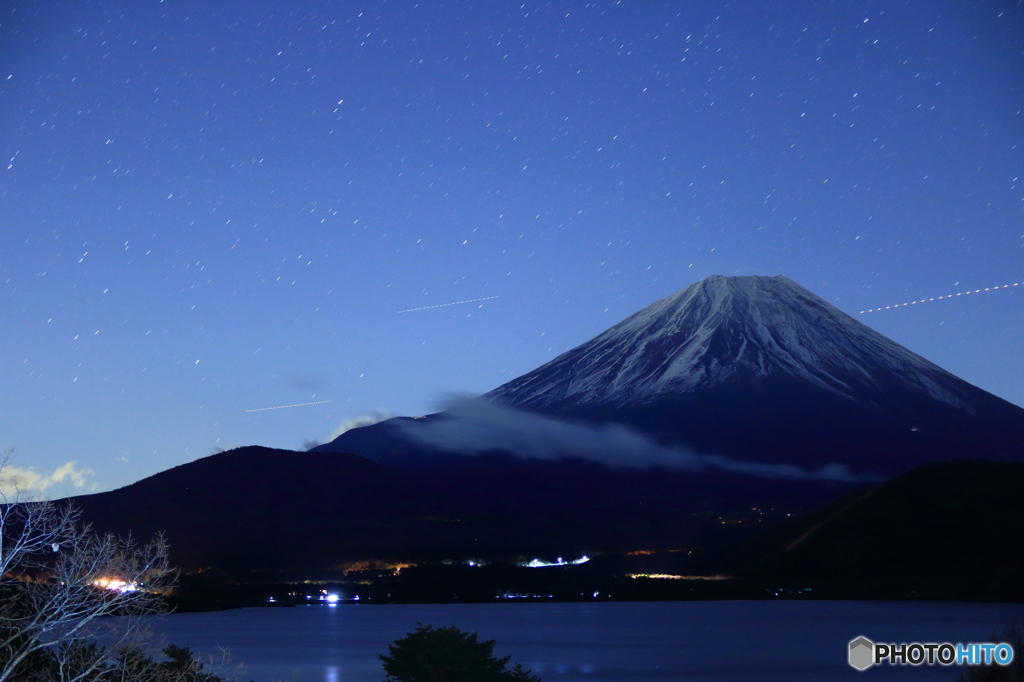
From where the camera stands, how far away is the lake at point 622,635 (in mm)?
80000

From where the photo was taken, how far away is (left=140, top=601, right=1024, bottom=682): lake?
3150 inches

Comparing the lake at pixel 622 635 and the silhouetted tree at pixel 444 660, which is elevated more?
the silhouetted tree at pixel 444 660

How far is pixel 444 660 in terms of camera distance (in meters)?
33.8

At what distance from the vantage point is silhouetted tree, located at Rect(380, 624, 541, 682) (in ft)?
109

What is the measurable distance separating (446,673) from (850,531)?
493 ft

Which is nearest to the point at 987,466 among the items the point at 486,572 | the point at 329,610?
the point at 486,572

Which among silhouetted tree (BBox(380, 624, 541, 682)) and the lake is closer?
silhouetted tree (BBox(380, 624, 541, 682))

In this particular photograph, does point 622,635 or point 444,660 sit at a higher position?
point 444,660

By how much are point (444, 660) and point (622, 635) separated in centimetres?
9122

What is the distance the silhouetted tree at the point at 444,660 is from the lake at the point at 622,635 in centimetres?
2847

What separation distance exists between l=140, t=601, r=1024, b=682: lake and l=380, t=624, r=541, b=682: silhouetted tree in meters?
28.5

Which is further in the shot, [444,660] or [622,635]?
[622,635]

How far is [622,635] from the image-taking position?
121000mm

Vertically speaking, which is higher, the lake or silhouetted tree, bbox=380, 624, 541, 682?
silhouetted tree, bbox=380, 624, 541, 682
